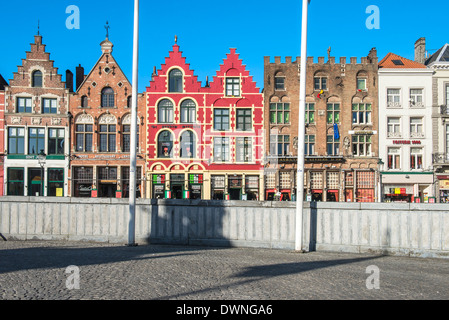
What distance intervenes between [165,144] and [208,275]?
2878cm

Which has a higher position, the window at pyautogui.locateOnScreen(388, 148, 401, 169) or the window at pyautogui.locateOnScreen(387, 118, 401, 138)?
the window at pyautogui.locateOnScreen(387, 118, 401, 138)

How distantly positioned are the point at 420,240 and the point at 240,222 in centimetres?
558

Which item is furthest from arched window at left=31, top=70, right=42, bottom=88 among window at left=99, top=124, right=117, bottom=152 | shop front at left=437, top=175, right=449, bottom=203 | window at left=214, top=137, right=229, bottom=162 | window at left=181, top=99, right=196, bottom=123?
shop front at left=437, top=175, right=449, bottom=203

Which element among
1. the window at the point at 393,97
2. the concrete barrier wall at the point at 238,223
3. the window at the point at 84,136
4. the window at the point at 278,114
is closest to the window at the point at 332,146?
the window at the point at 278,114

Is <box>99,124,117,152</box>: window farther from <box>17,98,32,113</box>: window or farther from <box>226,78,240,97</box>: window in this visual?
<box>226,78,240,97</box>: window

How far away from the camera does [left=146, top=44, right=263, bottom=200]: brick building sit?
36.8 m

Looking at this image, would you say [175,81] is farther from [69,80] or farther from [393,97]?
[393,97]

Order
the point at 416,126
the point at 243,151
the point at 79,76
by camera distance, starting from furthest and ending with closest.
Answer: the point at 79,76, the point at 416,126, the point at 243,151

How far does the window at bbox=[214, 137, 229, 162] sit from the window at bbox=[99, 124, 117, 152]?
8973 mm

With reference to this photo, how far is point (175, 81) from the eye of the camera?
1455 inches

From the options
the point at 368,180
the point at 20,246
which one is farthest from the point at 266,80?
the point at 20,246

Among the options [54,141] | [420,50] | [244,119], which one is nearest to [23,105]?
[54,141]

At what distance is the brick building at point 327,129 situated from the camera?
37.1 meters
